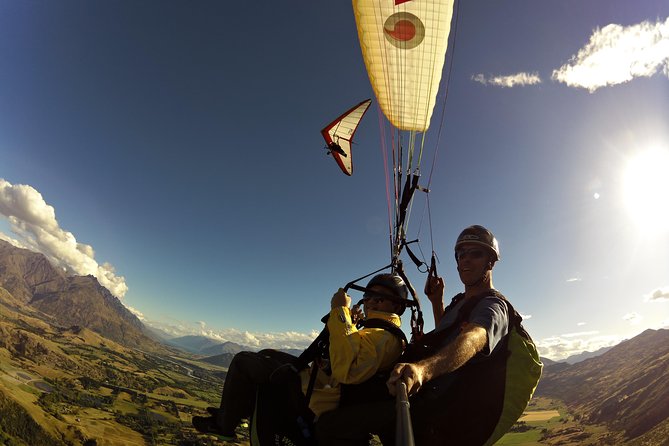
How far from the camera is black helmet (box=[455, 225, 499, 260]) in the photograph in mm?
5117

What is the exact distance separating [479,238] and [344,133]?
19945 millimetres

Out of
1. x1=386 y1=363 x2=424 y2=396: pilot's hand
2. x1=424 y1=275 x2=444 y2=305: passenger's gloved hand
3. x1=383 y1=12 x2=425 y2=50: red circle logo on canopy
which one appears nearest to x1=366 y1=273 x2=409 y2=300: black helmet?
x1=386 y1=363 x2=424 y2=396: pilot's hand

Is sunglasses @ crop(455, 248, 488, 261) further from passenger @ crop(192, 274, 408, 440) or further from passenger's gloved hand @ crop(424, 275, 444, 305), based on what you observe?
passenger's gloved hand @ crop(424, 275, 444, 305)

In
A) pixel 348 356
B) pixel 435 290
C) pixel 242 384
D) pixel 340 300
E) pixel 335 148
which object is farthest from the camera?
pixel 335 148

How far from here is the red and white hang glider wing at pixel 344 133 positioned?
2298 cm

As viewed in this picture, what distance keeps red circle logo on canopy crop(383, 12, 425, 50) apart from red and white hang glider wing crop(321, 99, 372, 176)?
11.5 m

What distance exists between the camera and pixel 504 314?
3.74m

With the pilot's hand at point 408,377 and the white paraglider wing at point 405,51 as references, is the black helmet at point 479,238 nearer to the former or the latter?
the pilot's hand at point 408,377

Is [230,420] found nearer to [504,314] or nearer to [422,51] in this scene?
[504,314]

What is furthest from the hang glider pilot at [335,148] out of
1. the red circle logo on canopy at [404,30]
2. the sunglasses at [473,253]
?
the sunglasses at [473,253]

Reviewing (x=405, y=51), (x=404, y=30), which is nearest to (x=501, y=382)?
(x=405, y=51)

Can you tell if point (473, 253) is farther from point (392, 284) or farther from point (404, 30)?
point (404, 30)

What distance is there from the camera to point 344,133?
78.5 ft

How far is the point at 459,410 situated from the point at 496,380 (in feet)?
1.70
